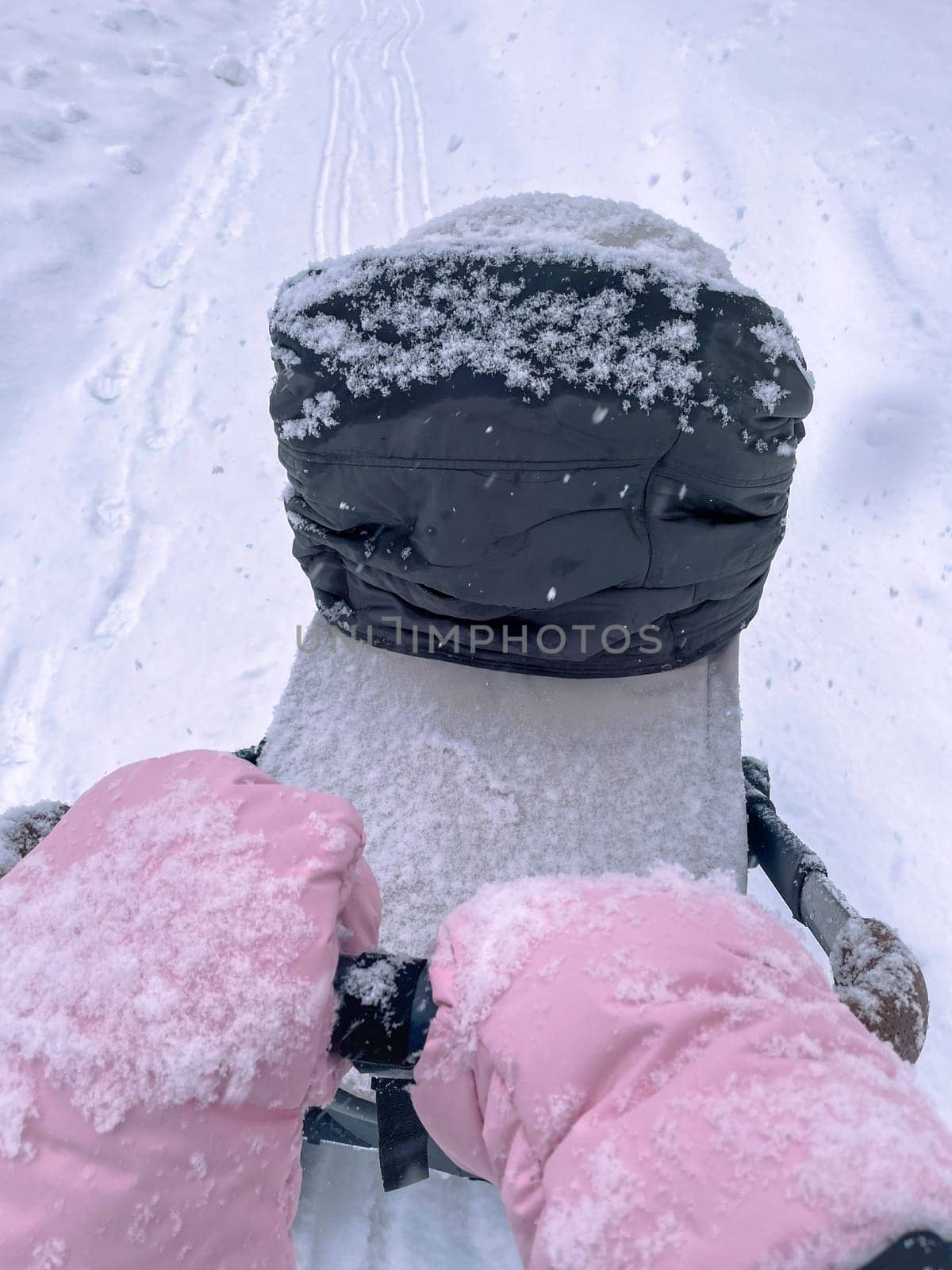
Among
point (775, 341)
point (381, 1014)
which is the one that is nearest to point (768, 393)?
point (775, 341)

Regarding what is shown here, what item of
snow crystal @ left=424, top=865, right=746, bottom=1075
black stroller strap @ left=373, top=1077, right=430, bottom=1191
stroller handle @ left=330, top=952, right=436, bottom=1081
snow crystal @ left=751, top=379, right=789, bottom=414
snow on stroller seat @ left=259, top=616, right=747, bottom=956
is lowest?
black stroller strap @ left=373, top=1077, right=430, bottom=1191

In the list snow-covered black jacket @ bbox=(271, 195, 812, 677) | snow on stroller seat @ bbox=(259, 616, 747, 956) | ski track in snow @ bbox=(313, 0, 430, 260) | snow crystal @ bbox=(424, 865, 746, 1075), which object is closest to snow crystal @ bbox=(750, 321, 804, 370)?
snow-covered black jacket @ bbox=(271, 195, 812, 677)

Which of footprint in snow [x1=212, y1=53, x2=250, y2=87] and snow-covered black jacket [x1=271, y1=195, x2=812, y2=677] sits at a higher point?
footprint in snow [x1=212, y1=53, x2=250, y2=87]

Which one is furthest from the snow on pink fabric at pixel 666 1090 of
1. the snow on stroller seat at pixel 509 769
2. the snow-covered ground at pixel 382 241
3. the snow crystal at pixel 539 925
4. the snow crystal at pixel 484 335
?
the snow-covered ground at pixel 382 241

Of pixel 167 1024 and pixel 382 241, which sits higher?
pixel 382 241

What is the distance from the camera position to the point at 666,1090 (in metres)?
0.51

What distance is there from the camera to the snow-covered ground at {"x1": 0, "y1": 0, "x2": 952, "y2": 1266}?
1.62 m

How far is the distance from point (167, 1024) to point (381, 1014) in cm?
17

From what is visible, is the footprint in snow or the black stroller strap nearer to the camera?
the black stroller strap

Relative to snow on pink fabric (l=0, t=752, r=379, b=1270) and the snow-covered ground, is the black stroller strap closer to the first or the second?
snow on pink fabric (l=0, t=752, r=379, b=1270)

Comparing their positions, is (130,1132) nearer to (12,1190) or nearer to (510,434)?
(12,1190)

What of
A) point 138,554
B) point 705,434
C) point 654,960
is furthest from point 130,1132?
point 138,554

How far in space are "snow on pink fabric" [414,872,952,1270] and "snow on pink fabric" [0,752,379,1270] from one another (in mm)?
132

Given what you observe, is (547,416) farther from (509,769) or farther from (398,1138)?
(398,1138)
